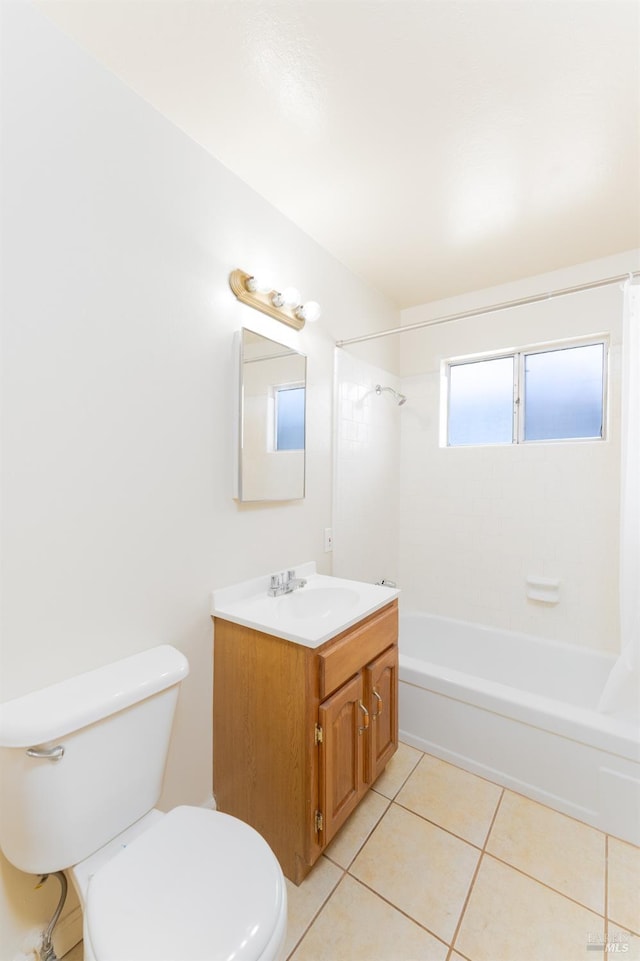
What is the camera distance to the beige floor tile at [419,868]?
128 cm

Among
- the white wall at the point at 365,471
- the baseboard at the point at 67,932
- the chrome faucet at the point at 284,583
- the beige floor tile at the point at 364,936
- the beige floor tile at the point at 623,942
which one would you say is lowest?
the beige floor tile at the point at 364,936

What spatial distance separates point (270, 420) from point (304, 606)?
0.83m

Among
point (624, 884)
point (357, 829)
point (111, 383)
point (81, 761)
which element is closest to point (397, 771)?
point (357, 829)

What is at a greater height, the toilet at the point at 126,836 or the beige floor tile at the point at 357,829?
the toilet at the point at 126,836

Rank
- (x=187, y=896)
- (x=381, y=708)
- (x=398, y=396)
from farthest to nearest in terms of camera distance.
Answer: (x=398, y=396) < (x=381, y=708) < (x=187, y=896)

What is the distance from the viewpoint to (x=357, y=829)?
1573 millimetres

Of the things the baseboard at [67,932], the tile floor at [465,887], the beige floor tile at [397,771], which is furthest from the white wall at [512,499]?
the baseboard at [67,932]

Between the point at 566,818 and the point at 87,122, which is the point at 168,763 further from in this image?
the point at 87,122

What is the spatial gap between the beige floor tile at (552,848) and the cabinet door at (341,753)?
55cm

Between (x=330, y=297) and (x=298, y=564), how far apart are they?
1421mm

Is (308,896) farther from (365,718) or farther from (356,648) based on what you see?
(356,648)

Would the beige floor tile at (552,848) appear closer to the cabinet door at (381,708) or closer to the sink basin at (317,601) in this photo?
the cabinet door at (381,708)

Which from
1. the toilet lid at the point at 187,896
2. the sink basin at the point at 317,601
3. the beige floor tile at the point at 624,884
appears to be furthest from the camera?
the sink basin at the point at 317,601

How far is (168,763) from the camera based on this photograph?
143 centimetres
